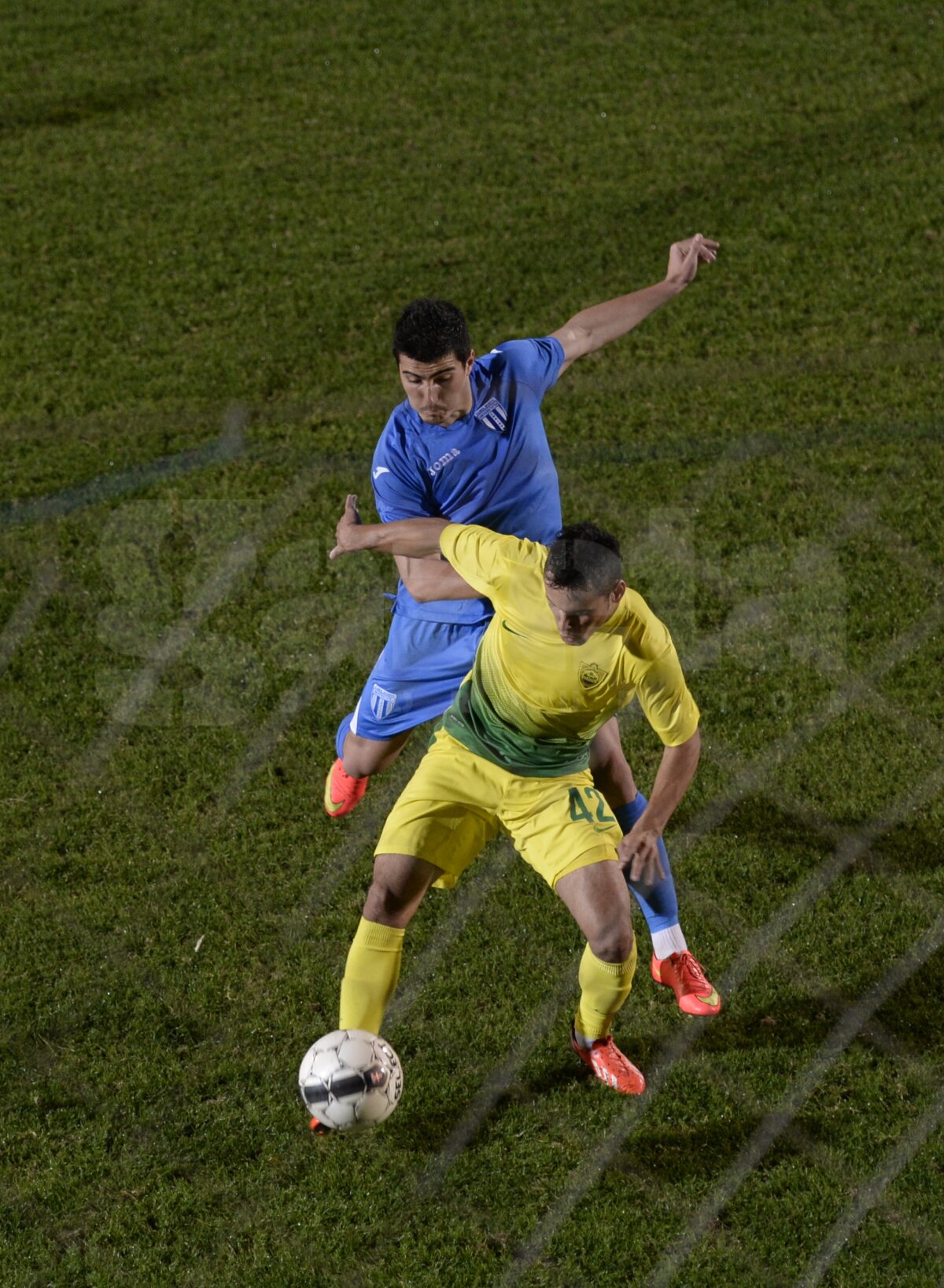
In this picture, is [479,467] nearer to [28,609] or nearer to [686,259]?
[686,259]

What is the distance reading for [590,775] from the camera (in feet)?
17.9

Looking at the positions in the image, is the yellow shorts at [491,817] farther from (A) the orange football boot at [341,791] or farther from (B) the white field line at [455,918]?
(A) the orange football boot at [341,791]

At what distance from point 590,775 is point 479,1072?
120cm

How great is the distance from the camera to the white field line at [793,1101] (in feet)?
16.6

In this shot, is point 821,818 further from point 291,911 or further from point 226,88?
point 226,88

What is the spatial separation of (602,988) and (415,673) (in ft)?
4.75

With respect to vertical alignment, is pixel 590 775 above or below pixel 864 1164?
above

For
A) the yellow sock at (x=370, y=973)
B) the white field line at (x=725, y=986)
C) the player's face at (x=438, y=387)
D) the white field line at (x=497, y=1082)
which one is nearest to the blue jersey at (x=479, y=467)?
the player's face at (x=438, y=387)

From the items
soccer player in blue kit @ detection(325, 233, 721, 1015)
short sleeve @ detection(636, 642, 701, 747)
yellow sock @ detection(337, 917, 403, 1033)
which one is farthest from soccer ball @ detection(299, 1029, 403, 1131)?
short sleeve @ detection(636, 642, 701, 747)

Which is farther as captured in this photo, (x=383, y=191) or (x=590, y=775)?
(x=383, y=191)

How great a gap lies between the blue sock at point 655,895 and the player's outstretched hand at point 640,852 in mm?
855

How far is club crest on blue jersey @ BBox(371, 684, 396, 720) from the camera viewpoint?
618 cm

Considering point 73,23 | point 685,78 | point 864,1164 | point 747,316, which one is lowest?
point 864,1164

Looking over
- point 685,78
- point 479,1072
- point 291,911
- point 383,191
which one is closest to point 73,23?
point 383,191
